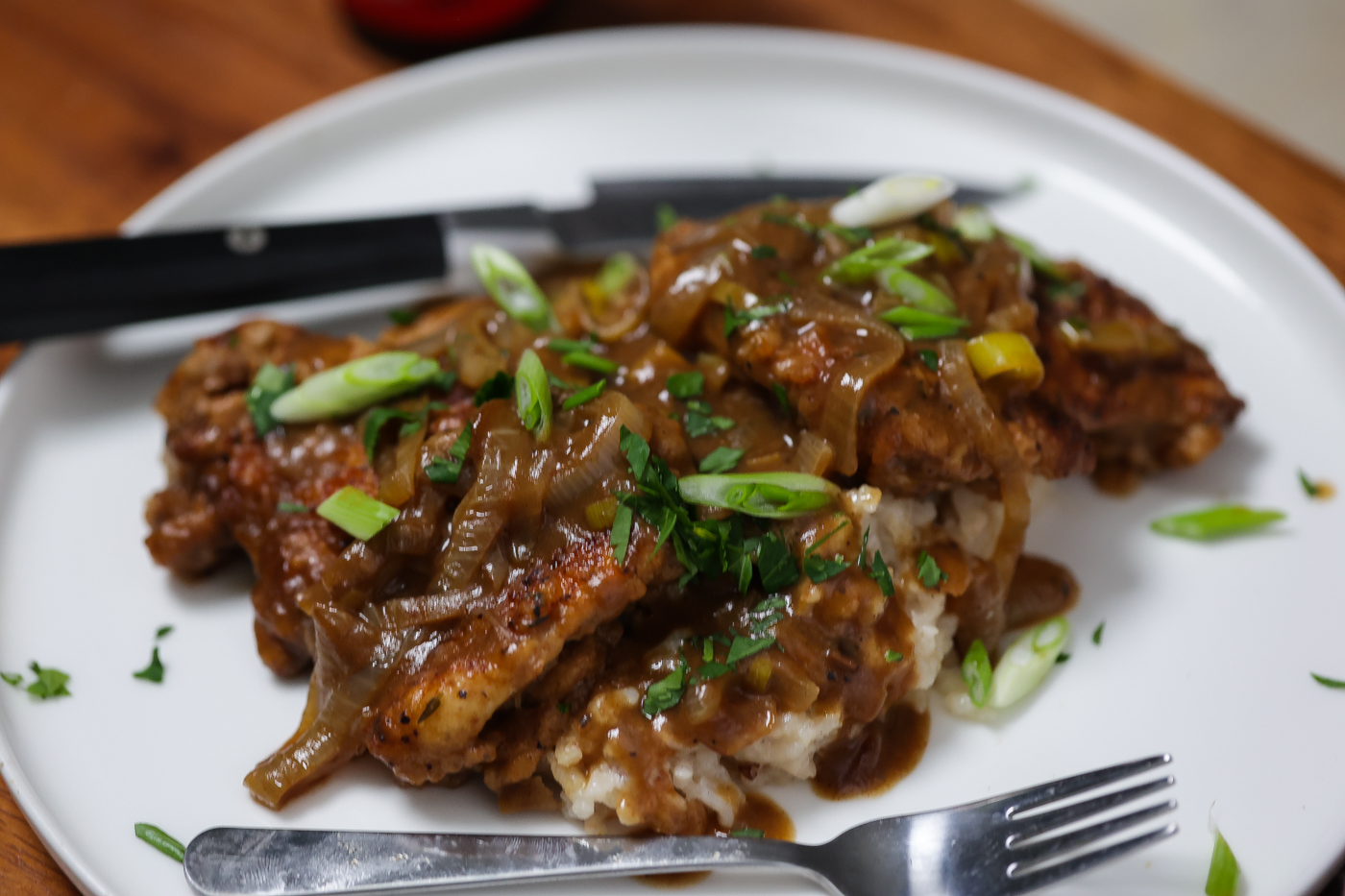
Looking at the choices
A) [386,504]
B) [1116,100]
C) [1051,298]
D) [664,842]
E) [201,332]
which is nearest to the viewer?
[664,842]

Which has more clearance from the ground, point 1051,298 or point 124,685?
point 1051,298

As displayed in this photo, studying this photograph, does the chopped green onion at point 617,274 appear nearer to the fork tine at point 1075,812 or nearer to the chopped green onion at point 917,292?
the chopped green onion at point 917,292

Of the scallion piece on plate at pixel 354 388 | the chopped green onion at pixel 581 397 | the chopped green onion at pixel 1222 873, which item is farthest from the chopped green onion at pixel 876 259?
the chopped green onion at pixel 1222 873

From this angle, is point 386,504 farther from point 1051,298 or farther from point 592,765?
point 1051,298

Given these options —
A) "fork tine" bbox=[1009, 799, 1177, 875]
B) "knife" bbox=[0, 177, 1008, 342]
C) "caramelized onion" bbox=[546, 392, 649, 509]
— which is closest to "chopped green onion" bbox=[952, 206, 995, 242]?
"knife" bbox=[0, 177, 1008, 342]

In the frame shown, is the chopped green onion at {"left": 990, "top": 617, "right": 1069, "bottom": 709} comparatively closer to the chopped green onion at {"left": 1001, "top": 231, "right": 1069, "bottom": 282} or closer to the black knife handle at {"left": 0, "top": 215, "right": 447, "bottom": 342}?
the chopped green onion at {"left": 1001, "top": 231, "right": 1069, "bottom": 282}

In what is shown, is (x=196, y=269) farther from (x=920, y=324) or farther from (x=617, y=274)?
(x=920, y=324)

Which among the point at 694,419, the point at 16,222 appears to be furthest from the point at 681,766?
Answer: the point at 16,222
